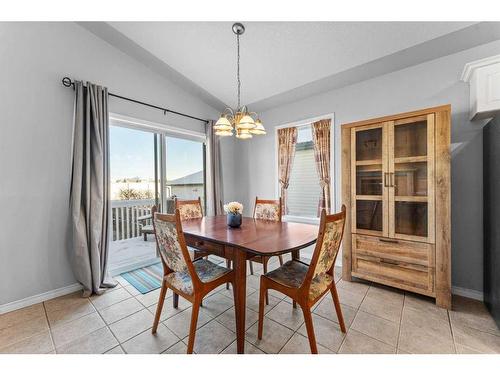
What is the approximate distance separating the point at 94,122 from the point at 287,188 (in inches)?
110

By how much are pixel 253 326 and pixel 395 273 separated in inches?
61.3

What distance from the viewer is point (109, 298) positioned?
86.0 inches

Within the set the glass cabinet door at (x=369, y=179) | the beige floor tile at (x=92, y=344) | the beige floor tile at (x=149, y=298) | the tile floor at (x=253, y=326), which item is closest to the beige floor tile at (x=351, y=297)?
the tile floor at (x=253, y=326)

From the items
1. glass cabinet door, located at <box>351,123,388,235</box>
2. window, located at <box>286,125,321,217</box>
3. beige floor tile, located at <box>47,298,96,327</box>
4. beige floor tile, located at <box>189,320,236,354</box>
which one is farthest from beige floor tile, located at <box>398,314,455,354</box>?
beige floor tile, located at <box>47,298,96,327</box>

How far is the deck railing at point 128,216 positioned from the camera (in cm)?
294

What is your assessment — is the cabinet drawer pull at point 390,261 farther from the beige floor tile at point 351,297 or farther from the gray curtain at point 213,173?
the gray curtain at point 213,173

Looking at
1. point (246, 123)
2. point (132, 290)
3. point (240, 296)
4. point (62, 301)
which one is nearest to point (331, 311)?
point (240, 296)

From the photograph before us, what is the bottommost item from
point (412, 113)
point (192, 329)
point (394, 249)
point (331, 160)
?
point (192, 329)

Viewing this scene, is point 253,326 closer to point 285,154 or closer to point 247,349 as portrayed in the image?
point 247,349

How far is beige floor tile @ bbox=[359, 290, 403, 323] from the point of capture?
1.81 metres

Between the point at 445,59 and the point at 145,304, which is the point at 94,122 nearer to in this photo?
the point at 145,304

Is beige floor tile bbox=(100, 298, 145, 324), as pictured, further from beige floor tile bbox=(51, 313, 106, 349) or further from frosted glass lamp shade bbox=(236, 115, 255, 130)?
frosted glass lamp shade bbox=(236, 115, 255, 130)

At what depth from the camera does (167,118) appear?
314 cm
